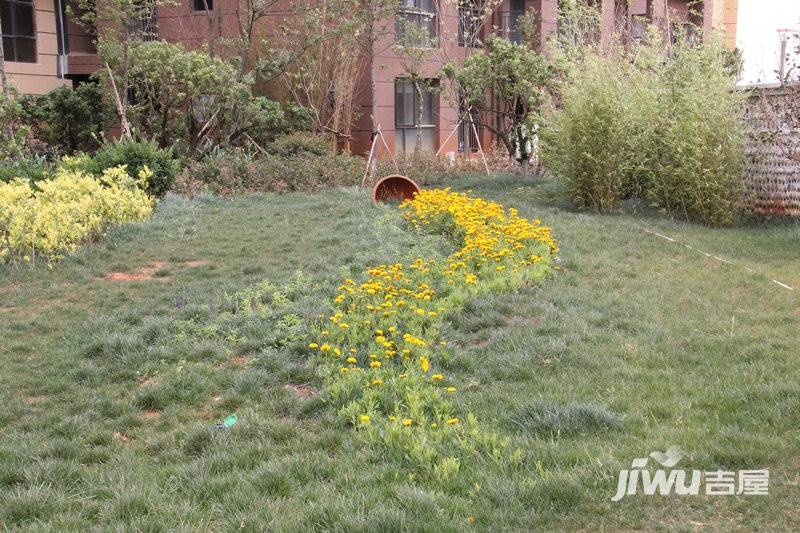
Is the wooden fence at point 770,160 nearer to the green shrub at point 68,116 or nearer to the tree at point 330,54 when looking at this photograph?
the tree at point 330,54

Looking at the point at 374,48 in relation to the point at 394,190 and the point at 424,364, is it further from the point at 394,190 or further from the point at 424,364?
the point at 424,364

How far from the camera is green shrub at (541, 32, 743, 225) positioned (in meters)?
9.58

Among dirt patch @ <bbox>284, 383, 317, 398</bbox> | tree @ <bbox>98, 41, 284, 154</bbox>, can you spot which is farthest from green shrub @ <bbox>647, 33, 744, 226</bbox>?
Answer: tree @ <bbox>98, 41, 284, 154</bbox>

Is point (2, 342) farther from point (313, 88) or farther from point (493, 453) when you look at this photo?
point (313, 88)

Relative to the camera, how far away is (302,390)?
4270 millimetres

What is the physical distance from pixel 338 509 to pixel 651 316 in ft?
10.6

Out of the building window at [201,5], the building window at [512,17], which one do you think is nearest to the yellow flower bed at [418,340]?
the building window at [201,5]

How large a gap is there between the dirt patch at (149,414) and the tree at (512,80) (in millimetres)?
10278

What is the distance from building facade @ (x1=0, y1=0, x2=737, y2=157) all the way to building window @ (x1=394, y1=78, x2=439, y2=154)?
0.02 m

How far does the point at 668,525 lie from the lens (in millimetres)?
2678

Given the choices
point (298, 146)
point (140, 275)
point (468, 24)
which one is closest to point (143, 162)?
point (140, 275)

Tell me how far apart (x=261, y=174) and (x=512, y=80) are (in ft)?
15.4

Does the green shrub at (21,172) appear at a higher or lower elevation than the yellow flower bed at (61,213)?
higher

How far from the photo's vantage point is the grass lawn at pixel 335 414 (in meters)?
2.89
